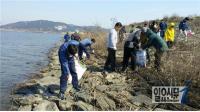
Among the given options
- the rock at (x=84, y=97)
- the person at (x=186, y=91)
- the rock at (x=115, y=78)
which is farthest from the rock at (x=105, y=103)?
the rock at (x=115, y=78)

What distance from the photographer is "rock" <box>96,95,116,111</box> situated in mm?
10188

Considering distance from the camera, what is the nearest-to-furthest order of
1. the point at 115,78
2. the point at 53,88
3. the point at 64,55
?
the point at 64,55
the point at 53,88
the point at 115,78

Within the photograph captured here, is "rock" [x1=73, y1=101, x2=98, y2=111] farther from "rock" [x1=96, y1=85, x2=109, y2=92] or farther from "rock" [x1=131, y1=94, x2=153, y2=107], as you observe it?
"rock" [x1=96, y1=85, x2=109, y2=92]

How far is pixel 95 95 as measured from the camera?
10977mm

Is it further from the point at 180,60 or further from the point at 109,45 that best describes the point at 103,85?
the point at 180,60

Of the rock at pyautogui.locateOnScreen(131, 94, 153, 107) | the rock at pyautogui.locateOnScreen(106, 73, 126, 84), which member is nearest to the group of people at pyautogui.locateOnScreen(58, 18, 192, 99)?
the rock at pyautogui.locateOnScreen(106, 73, 126, 84)

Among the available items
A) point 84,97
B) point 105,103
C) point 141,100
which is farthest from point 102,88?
point 141,100

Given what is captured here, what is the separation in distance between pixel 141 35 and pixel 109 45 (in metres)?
1.09

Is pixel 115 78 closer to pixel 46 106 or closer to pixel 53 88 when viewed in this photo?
pixel 53 88

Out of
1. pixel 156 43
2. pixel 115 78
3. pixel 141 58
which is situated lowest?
pixel 115 78

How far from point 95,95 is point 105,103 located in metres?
0.70

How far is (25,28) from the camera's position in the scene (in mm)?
175375

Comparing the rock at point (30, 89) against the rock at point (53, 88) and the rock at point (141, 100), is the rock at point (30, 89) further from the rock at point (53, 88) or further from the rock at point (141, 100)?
the rock at point (141, 100)

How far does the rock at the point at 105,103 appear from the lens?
10188 millimetres
